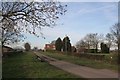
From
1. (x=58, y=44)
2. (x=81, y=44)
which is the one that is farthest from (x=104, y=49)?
(x=58, y=44)

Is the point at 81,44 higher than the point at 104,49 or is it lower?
higher

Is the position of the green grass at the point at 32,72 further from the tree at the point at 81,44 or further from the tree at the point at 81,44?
the tree at the point at 81,44

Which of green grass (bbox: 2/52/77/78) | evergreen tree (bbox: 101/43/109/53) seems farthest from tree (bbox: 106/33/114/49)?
green grass (bbox: 2/52/77/78)

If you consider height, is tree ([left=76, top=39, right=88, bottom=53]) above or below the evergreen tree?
above

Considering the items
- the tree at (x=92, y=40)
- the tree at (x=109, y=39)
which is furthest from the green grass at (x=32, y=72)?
the tree at (x=92, y=40)

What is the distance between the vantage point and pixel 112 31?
86.9 metres

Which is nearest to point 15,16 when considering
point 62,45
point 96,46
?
point 96,46

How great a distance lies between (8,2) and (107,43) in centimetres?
9060

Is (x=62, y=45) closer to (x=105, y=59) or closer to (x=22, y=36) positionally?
(x=105, y=59)

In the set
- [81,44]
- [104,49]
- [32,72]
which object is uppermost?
[81,44]

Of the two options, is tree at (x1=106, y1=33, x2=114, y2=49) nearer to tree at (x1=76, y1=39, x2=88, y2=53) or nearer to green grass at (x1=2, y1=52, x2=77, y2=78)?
tree at (x1=76, y1=39, x2=88, y2=53)

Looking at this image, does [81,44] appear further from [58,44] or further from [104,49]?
[104,49]

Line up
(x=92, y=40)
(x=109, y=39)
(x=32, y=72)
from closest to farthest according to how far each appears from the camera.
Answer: (x=32, y=72) < (x=109, y=39) < (x=92, y=40)

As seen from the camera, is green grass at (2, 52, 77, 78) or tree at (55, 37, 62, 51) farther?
tree at (55, 37, 62, 51)
